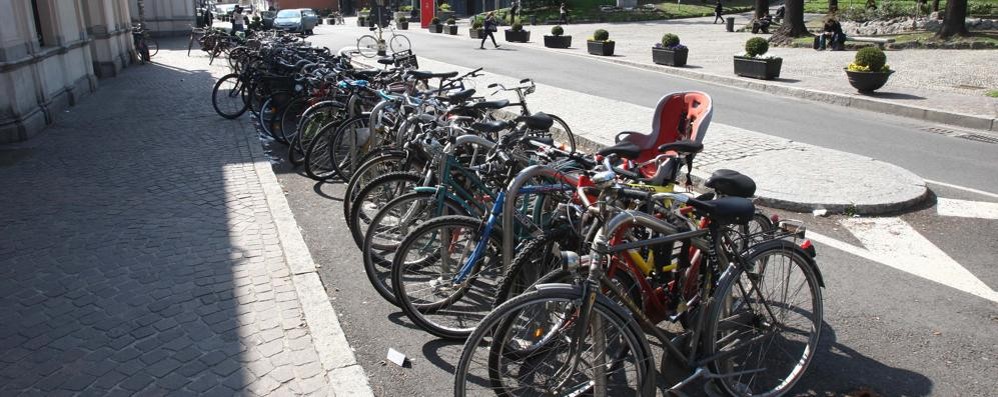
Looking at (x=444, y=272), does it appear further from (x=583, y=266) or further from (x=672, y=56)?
(x=672, y=56)

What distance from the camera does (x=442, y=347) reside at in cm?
449

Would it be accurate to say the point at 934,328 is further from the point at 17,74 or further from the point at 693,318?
the point at 17,74

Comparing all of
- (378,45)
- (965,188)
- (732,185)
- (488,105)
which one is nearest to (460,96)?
(488,105)

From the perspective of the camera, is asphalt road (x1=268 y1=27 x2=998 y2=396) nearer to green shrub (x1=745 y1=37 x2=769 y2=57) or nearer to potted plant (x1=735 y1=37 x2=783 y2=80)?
potted plant (x1=735 y1=37 x2=783 y2=80)

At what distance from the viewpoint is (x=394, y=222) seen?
5.03 meters

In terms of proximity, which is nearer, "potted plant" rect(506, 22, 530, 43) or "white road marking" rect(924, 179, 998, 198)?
"white road marking" rect(924, 179, 998, 198)

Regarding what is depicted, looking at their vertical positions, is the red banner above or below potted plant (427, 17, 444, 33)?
above

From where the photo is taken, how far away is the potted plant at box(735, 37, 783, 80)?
18.4m

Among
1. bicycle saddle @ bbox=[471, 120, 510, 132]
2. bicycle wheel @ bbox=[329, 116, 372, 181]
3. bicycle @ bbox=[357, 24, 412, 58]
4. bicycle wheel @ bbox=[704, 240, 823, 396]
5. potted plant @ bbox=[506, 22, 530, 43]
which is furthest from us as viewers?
potted plant @ bbox=[506, 22, 530, 43]

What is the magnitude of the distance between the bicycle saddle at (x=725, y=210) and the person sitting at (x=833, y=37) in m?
25.0

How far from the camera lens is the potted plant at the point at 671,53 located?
2219 cm

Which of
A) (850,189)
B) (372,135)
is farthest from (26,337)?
(850,189)

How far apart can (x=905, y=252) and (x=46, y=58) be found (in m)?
12.6

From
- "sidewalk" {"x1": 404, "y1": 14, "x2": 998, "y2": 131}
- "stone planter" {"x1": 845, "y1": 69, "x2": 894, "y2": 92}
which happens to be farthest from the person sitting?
"stone planter" {"x1": 845, "y1": 69, "x2": 894, "y2": 92}
